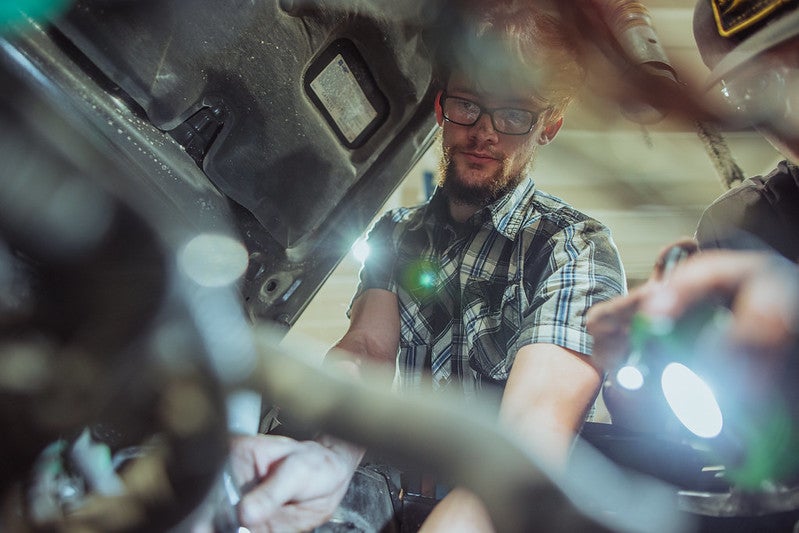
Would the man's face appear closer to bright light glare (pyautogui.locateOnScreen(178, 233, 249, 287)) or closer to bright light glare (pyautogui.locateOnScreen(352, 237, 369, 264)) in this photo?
bright light glare (pyautogui.locateOnScreen(352, 237, 369, 264))

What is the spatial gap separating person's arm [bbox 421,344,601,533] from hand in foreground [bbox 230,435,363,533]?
101 mm

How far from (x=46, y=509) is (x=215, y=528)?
0.17 metres

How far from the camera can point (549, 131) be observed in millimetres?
748

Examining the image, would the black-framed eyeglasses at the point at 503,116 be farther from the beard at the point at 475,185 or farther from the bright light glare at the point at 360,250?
the bright light glare at the point at 360,250

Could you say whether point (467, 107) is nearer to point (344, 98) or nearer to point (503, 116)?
point (503, 116)

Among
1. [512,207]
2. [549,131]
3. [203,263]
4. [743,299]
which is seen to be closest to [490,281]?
[512,207]

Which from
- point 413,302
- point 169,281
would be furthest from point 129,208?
point 413,302

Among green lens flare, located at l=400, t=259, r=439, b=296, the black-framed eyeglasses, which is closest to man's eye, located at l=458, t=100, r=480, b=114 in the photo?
the black-framed eyeglasses

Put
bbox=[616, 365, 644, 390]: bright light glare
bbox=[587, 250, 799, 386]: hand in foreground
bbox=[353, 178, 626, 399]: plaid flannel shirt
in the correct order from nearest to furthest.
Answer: bbox=[587, 250, 799, 386]: hand in foreground < bbox=[616, 365, 644, 390]: bright light glare < bbox=[353, 178, 626, 399]: plaid flannel shirt

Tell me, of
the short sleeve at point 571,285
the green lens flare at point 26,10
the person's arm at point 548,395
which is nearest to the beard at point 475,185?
the short sleeve at point 571,285

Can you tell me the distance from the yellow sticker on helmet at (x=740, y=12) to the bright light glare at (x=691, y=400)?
0.28 m

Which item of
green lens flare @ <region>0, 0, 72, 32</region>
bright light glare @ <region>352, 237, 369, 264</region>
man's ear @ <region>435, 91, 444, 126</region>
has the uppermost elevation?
green lens flare @ <region>0, 0, 72, 32</region>

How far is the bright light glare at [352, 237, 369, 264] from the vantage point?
0.86m

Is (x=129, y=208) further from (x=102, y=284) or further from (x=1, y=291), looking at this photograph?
(x=1, y=291)
